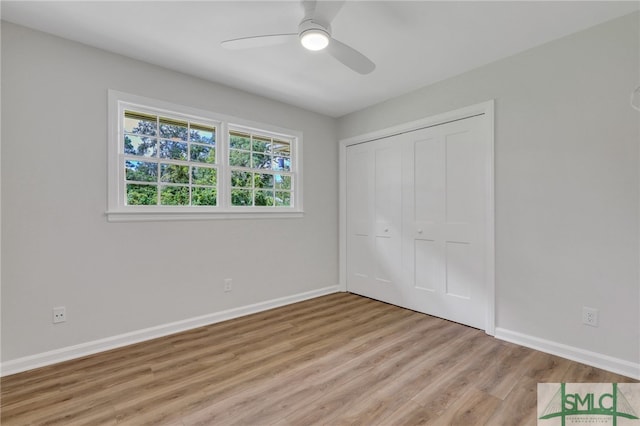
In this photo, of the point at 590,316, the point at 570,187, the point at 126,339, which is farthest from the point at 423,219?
the point at 126,339

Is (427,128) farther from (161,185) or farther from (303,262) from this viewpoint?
(161,185)

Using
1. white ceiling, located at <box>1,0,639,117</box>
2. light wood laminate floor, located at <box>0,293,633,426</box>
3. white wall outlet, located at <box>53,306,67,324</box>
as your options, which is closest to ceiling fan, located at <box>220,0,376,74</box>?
white ceiling, located at <box>1,0,639,117</box>

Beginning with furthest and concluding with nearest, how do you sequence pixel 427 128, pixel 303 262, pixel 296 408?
pixel 303 262 < pixel 427 128 < pixel 296 408

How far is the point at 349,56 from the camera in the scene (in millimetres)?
2002

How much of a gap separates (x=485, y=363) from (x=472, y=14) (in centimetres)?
253

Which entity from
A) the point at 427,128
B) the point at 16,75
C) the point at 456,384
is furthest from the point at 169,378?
the point at 427,128

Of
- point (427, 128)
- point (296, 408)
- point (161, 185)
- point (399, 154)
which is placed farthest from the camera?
point (399, 154)

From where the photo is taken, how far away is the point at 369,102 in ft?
12.3

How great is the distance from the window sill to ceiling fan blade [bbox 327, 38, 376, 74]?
196cm

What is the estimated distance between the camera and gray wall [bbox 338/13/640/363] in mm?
2098

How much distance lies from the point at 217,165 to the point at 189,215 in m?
0.62

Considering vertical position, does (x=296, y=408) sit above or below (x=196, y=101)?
below

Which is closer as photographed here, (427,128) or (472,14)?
(472,14)

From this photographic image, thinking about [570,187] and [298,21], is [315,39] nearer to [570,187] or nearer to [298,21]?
[298,21]
